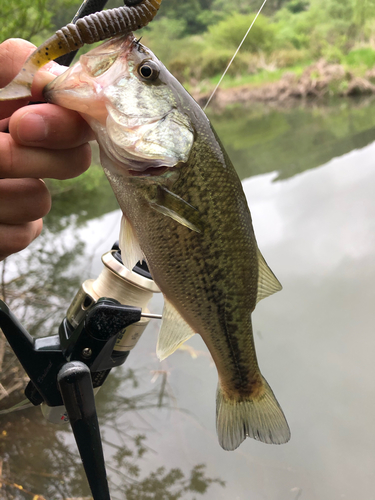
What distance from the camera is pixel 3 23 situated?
3.07 metres

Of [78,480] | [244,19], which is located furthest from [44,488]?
[244,19]

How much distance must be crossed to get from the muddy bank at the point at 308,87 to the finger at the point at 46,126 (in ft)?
29.6

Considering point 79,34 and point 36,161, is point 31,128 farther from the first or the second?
point 79,34

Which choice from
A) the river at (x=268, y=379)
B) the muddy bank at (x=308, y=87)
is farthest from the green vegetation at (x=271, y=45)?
the river at (x=268, y=379)

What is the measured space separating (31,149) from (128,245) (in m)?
0.32

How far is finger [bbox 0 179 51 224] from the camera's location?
3.06 ft

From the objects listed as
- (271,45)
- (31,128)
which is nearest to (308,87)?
(271,45)

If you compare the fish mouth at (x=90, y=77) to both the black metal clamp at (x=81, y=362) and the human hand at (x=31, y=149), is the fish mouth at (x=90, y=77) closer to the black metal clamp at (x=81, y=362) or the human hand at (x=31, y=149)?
the human hand at (x=31, y=149)

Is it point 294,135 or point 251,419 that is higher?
point 251,419

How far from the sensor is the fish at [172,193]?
79 centimetres

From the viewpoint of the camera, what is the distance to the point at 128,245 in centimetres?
90

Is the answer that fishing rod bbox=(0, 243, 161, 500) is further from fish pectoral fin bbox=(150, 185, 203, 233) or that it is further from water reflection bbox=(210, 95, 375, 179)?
water reflection bbox=(210, 95, 375, 179)

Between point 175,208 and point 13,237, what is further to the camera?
point 13,237

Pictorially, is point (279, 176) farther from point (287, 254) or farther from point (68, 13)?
point (68, 13)
